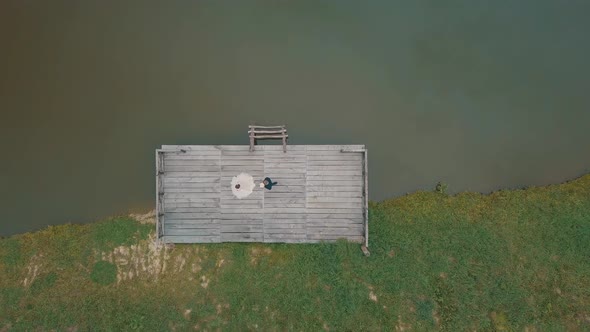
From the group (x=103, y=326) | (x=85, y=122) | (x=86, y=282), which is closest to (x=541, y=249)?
(x=103, y=326)

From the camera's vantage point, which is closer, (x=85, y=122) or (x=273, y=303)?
(x=273, y=303)

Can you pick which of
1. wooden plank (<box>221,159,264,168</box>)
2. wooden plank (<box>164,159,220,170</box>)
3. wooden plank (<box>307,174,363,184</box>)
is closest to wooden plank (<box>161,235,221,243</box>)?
wooden plank (<box>164,159,220,170</box>)

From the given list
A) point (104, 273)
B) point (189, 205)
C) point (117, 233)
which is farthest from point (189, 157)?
point (104, 273)

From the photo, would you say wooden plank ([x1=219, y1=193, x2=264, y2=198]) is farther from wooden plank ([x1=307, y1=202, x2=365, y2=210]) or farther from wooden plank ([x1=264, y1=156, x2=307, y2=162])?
wooden plank ([x1=307, y1=202, x2=365, y2=210])

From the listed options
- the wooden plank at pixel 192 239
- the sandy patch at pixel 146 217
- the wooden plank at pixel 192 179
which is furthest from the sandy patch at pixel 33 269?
the wooden plank at pixel 192 179

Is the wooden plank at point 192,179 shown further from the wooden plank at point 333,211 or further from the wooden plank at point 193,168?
the wooden plank at point 333,211

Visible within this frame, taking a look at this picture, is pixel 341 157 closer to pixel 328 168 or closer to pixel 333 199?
pixel 328 168

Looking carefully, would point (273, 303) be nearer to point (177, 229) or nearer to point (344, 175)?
point (177, 229)
